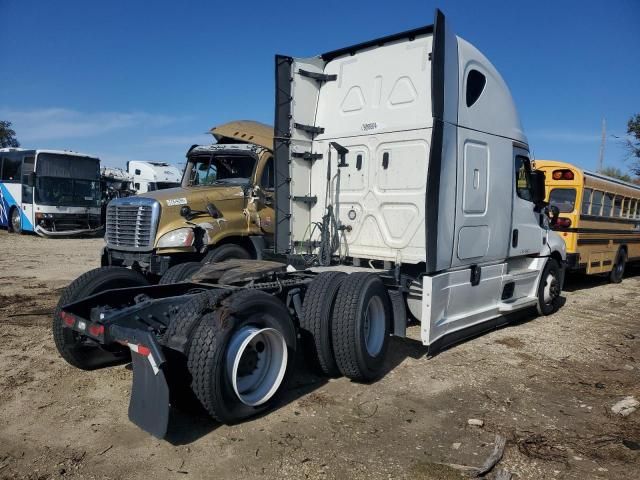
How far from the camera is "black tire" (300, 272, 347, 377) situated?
187 inches

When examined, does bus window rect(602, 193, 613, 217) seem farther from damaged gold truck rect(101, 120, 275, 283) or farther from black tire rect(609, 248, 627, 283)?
damaged gold truck rect(101, 120, 275, 283)

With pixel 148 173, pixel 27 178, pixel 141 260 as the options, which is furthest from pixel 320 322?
pixel 148 173

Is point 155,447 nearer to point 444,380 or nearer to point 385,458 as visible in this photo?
point 385,458

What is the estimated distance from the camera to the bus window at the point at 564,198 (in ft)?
35.4

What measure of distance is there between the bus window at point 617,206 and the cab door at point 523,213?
611 centimetres

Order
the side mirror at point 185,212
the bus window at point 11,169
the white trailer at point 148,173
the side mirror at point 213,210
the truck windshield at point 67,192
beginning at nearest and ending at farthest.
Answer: the side mirror at point 185,212, the side mirror at point 213,210, the truck windshield at point 67,192, the bus window at point 11,169, the white trailer at point 148,173

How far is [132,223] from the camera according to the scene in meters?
7.64

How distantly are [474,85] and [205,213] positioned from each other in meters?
4.31

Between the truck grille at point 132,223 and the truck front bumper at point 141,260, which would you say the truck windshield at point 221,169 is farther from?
the truck front bumper at point 141,260

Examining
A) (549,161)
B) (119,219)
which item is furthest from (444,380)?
(549,161)

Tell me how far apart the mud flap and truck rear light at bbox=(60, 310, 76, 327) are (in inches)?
35.0

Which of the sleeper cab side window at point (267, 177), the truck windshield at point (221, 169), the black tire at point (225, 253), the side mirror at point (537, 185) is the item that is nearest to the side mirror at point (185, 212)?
the black tire at point (225, 253)

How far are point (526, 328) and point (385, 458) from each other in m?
4.95

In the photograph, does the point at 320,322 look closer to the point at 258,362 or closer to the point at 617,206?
the point at 258,362
